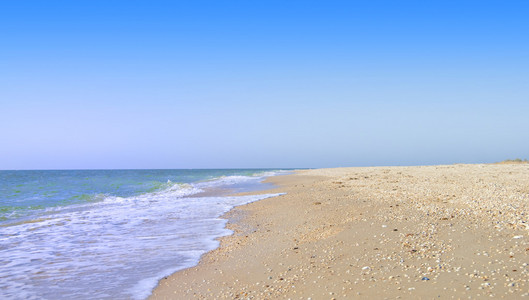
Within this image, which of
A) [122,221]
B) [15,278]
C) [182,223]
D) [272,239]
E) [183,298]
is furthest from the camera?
[122,221]

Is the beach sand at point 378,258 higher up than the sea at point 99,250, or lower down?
higher up

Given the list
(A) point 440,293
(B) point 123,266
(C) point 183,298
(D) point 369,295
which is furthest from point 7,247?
(A) point 440,293

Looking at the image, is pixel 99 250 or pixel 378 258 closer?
pixel 378 258

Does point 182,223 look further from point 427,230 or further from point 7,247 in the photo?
point 427,230

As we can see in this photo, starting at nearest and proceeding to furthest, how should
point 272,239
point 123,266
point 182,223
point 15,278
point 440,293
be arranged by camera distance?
point 440,293 < point 15,278 < point 123,266 < point 272,239 < point 182,223

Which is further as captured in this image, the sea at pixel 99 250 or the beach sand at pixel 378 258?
the sea at pixel 99 250

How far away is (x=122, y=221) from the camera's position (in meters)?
12.9

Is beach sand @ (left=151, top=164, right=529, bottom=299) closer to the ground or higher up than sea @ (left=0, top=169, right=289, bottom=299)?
higher up

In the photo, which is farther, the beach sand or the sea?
the sea

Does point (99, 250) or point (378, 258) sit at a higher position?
point (378, 258)

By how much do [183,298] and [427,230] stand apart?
4949mm

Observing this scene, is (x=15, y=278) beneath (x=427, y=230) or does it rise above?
beneath

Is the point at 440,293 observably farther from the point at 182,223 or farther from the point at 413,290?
the point at 182,223

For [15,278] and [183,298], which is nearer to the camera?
[183,298]
